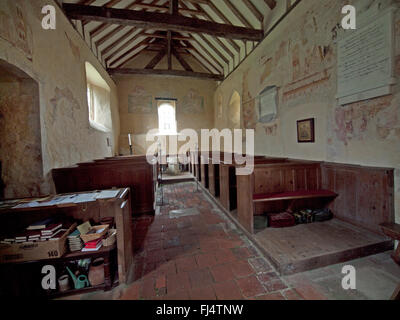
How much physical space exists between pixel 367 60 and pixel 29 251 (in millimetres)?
3811

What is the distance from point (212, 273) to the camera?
167cm

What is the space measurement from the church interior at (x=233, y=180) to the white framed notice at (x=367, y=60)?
0.01 m

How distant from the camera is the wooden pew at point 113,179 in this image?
2.67m

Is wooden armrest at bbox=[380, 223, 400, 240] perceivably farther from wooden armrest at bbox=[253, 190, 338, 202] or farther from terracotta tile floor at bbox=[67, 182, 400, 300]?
wooden armrest at bbox=[253, 190, 338, 202]

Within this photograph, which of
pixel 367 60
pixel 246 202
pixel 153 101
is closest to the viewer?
pixel 367 60

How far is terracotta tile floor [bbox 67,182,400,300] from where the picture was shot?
144 cm

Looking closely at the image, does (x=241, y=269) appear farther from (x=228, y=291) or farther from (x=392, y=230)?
(x=392, y=230)

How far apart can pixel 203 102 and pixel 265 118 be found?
4.78 metres

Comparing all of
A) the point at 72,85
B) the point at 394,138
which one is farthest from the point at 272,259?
the point at 72,85

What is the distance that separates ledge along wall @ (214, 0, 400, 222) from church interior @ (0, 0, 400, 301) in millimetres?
20

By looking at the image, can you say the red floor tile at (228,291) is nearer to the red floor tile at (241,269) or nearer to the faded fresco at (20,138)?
the red floor tile at (241,269)

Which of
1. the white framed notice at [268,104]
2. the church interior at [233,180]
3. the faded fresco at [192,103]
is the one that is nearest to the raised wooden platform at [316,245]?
the church interior at [233,180]

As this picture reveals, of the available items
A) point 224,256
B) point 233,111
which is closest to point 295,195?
point 224,256

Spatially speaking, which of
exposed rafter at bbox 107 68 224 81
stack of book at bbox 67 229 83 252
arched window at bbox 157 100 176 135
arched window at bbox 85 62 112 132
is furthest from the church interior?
arched window at bbox 157 100 176 135
